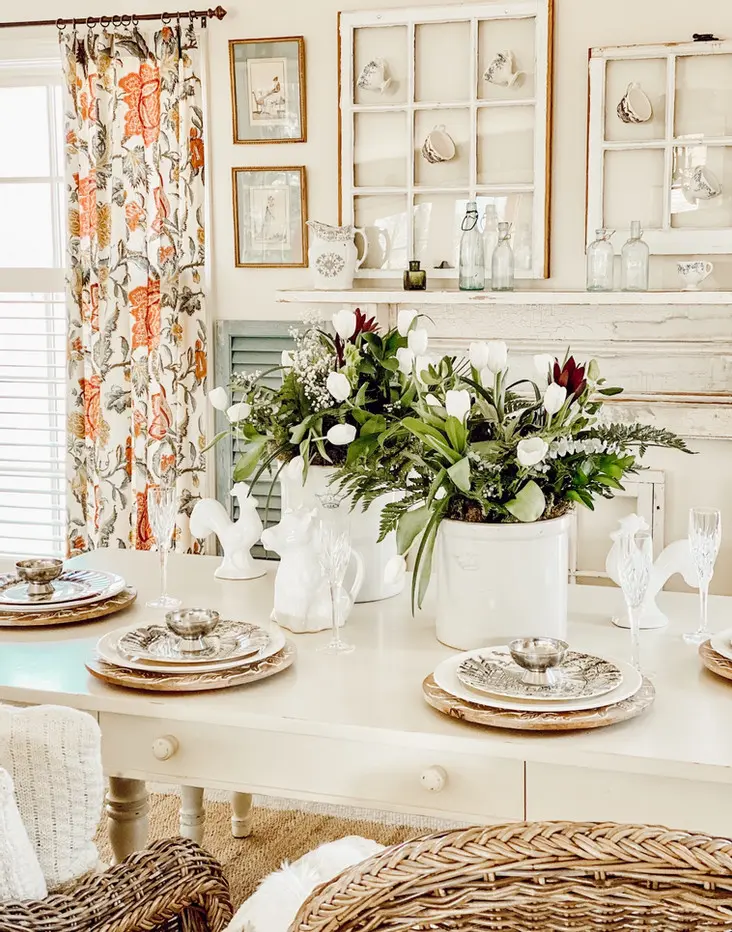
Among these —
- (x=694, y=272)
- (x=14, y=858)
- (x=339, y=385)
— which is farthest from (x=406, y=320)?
(x=694, y=272)

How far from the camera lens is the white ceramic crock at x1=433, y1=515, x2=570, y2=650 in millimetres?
1863

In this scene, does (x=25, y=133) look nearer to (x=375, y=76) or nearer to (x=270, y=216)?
(x=270, y=216)

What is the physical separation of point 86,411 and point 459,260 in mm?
1500

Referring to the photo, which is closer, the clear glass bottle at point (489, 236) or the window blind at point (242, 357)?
the clear glass bottle at point (489, 236)

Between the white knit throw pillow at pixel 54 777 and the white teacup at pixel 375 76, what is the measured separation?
3.04m

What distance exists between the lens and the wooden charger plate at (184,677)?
1713mm

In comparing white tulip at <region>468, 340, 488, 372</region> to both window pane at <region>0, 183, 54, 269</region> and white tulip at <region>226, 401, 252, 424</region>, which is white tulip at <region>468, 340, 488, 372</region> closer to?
white tulip at <region>226, 401, 252, 424</region>

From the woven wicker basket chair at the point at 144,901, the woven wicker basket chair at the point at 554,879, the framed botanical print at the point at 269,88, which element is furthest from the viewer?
the framed botanical print at the point at 269,88

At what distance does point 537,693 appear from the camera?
161 centimetres

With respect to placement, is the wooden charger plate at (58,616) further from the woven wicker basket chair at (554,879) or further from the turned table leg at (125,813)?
the woven wicker basket chair at (554,879)

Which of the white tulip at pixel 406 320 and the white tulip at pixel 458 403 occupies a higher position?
the white tulip at pixel 406 320

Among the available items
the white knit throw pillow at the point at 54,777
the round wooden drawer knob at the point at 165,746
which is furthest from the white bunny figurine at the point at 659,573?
the white knit throw pillow at the point at 54,777

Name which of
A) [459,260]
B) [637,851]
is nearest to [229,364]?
[459,260]

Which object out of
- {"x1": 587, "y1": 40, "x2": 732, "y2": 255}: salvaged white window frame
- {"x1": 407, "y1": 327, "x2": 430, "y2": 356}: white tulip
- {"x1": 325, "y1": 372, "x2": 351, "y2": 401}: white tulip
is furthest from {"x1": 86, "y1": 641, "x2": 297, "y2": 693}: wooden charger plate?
{"x1": 587, "y1": 40, "x2": 732, "y2": 255}: salvaged white window frame
